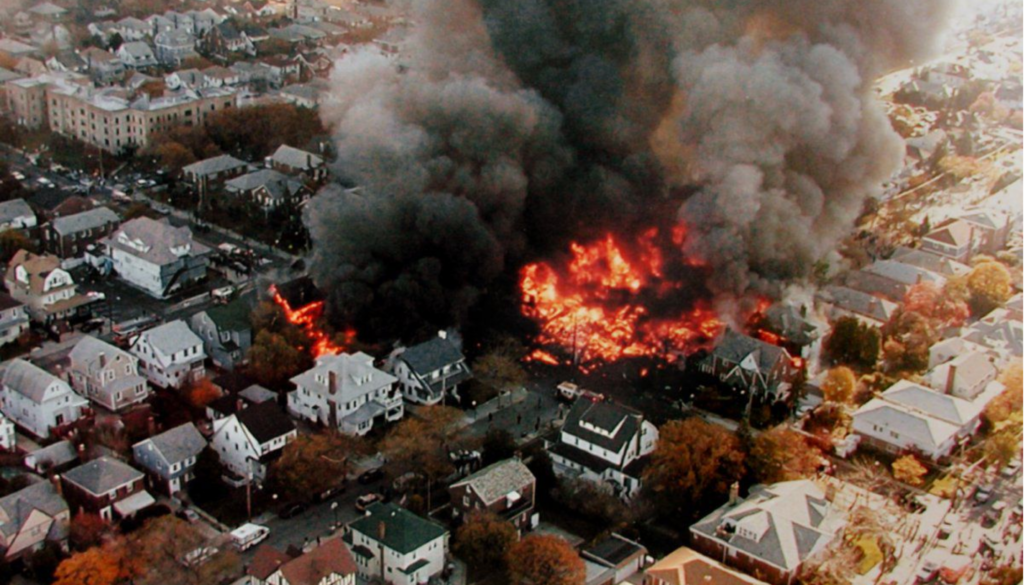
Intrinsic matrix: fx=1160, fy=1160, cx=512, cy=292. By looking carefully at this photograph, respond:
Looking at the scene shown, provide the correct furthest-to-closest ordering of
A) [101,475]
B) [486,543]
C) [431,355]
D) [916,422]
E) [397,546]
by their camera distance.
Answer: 1. [431,355]
2. [916,422]
3. [101,475]
4. [486,543]
5. [397,546]

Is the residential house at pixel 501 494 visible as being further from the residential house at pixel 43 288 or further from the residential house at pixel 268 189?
the residential house at pixel 268 189

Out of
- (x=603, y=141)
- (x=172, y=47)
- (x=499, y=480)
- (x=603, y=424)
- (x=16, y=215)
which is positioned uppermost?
(x=603, y=141)

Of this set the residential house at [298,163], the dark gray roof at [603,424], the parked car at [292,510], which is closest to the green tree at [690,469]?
the dark gray roof at [603,424]

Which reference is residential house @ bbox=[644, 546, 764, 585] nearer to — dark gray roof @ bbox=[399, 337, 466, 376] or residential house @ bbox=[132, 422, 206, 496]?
dark gray roof @ bbox=[399, 337, 466, 376]

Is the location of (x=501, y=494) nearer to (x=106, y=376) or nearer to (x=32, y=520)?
(x=32, y=520)

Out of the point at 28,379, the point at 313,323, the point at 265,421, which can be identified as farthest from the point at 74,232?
the point at 265,421

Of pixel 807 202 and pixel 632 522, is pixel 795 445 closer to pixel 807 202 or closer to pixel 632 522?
pixel 632 522
